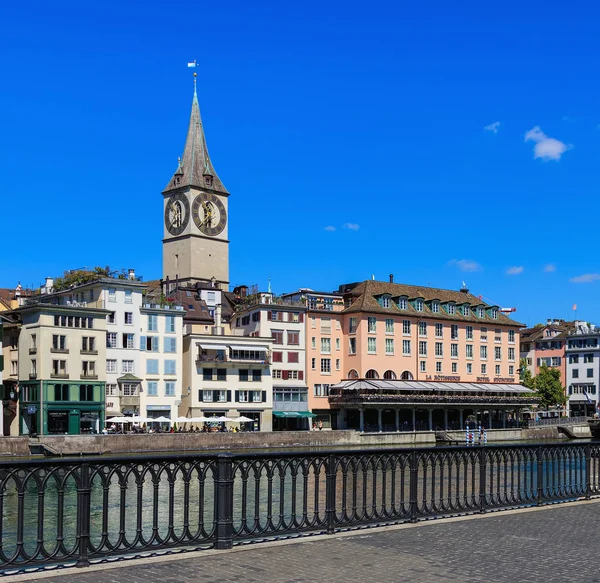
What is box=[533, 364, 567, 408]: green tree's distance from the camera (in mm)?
120562

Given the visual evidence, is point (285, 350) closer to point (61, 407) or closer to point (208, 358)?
point (208, 358)

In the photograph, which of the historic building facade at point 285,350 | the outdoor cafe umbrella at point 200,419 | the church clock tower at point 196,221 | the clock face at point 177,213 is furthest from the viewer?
the clock face at point 177,213

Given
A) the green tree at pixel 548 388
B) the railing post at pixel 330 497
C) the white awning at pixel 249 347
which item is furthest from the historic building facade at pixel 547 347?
the railing post at pixel 330 497

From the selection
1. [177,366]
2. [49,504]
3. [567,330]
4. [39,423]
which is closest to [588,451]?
[49,504]

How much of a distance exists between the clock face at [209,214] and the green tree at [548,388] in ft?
158

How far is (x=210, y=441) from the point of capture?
234ft

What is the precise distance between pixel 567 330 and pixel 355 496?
125316 millimetres

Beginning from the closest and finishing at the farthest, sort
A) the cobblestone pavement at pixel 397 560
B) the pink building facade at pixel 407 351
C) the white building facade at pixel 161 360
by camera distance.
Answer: the cobblestone pavement at pixel 397 560 < the white building facade at pixel 161 360 < the pink building facade at pixel 407 351

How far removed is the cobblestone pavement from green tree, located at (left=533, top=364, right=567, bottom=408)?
109 m

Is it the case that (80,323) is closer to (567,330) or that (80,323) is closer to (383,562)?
(383,562)

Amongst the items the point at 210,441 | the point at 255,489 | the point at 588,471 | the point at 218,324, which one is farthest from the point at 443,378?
the point at 255,489

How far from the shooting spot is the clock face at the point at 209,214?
130 meters

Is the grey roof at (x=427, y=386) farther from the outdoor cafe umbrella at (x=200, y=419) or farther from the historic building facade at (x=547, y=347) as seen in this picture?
the historic building facade at (x=547, y=347)

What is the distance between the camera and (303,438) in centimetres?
7812
